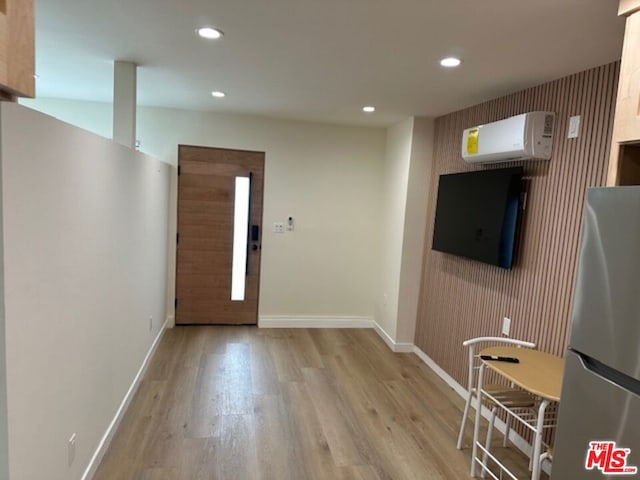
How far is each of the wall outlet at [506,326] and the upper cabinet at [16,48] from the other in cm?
308

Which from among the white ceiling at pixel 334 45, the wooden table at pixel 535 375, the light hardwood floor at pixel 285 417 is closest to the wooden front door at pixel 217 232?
the light hardwood floor at pixel 285 417

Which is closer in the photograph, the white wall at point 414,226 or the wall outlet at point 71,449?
the wall outlet at point 71,449

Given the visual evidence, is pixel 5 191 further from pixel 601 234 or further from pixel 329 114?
pixel 329 114

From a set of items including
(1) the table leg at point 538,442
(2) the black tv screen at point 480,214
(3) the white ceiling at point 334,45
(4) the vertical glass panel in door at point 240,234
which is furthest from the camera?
(4) the vertical glass panel in door at point 240,234

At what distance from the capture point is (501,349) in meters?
2.62

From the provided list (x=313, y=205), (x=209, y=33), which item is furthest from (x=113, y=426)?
(x=313, y=205)

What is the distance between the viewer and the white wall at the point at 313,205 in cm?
478

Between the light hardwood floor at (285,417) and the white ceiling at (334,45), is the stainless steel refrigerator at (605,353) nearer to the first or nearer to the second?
the white ceiling at (334,45)

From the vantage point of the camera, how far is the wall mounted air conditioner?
267cm

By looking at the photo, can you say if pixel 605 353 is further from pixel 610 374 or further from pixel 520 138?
pixel 520 138

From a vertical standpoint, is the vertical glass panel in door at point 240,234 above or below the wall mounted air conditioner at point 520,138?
below

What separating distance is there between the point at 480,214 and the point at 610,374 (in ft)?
6.79

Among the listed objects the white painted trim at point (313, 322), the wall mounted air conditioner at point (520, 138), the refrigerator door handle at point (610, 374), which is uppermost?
the wall mounted air conditioner at point (520, 138)

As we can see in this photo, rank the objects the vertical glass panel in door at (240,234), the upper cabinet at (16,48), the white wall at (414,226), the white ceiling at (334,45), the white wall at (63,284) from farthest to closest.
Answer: the vertical glass panel in door at (240,234), the white wall at (414,226), the white ceiling at (334,45), the white wall at (63,284), the upper cabinet at (16,48)
